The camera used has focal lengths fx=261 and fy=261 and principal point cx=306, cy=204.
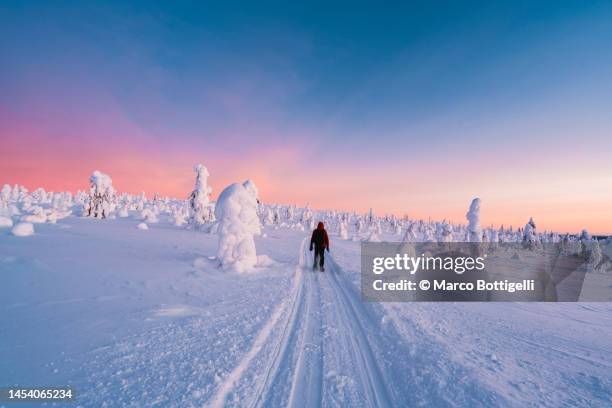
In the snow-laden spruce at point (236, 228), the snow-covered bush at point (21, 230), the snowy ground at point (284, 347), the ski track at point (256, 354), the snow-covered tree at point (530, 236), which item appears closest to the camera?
the ski track at point (256, 354)

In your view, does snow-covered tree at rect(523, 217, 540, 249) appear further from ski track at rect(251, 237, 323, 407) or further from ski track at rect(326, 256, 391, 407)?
ski track at rect(251, 237, 323, 407)

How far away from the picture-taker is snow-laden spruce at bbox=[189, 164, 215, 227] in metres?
37.0

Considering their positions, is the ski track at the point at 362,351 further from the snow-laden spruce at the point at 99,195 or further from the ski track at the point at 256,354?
the snow-laden spruce at the point at 99,195

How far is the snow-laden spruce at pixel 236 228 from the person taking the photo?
11914 mm

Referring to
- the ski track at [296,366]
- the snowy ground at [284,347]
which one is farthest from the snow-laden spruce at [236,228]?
the ski track at [296,366]

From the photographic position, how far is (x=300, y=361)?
4117 millimetres

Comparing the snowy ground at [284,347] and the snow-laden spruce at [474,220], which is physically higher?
the snow-laden spruce at [474,220]

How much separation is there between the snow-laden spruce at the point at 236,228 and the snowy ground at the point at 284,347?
3.39 m

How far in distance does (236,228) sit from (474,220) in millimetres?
36777

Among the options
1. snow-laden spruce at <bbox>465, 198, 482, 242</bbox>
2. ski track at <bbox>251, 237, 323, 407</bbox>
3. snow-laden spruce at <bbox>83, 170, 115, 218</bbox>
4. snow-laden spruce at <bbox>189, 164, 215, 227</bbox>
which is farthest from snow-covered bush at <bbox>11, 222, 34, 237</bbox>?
snow-laden spruce at <bbox>465, 198, 482, 242</bbox>

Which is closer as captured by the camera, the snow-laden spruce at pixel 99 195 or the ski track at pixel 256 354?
the ski track at pixel 256 354

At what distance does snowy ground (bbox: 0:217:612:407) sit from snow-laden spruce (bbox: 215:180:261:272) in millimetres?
3392

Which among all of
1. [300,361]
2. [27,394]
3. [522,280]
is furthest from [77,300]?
[522,280]

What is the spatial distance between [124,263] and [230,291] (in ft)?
19.7
